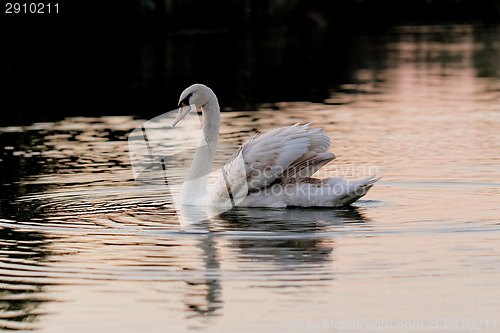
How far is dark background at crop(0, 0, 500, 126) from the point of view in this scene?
26.9 metres

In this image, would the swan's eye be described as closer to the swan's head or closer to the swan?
the swan's head

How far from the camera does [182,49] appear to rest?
45062 millimetres

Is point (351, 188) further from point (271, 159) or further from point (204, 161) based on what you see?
point (204, 161)

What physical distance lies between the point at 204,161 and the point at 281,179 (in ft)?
3.42

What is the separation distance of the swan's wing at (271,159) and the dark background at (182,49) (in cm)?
1109

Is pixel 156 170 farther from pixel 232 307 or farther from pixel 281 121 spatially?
pixel 232 307

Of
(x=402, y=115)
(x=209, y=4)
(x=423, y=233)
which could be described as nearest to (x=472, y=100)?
(x=402, y=115)

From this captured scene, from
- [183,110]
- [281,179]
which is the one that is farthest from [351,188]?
[183,110]

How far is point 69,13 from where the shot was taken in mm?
58000

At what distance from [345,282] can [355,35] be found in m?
49.3

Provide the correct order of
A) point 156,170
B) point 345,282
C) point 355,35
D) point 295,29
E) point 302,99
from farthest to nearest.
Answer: point 295,29 < point 355,35 < point 302,99 < point 156,170 < point 345,282

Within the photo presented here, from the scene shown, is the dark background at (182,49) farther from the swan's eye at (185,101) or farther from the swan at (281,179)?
the swan at (281,179)

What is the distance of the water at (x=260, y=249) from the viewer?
759 centimetres

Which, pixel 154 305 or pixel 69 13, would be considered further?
pixel 69 13
